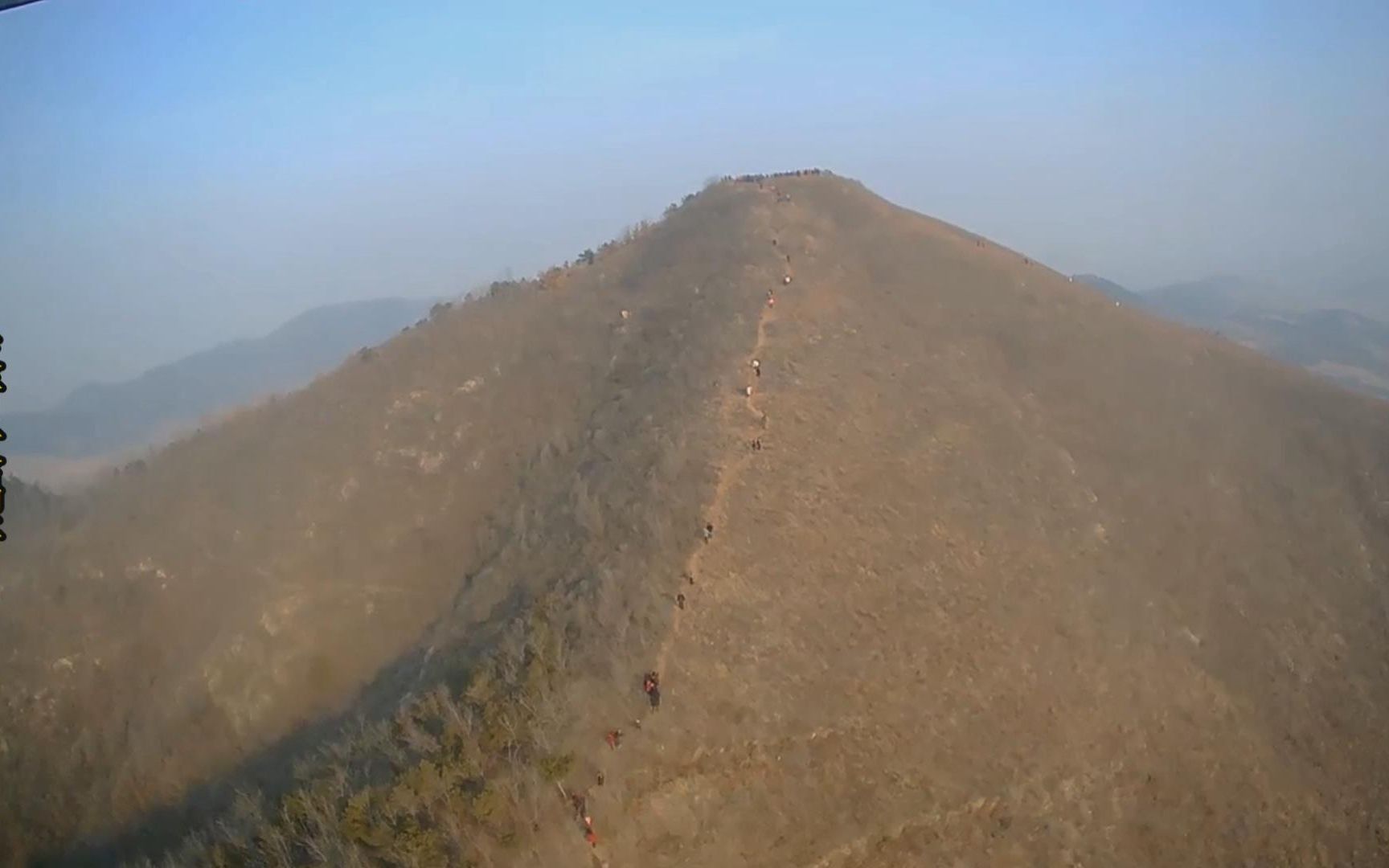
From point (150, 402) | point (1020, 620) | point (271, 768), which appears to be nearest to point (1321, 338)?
point (1020, 620)

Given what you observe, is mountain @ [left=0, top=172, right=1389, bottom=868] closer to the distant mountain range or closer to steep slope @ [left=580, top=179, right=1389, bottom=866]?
steep slope @ [left=580, top=179, right=1389, bottom=866]

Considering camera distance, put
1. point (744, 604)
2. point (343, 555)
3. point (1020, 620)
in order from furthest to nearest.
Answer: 1. point (343, 555)
2. point (1020, 620)
3. point (744, 604)

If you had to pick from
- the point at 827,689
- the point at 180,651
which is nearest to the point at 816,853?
the point at 827,689

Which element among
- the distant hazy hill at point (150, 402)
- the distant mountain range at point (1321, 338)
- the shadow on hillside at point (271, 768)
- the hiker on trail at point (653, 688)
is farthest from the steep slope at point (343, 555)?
the distant mountain range at point (1321, 338)

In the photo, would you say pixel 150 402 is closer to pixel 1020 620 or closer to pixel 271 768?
pixel 271 768

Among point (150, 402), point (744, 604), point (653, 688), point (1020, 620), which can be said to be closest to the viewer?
point (653, 688)

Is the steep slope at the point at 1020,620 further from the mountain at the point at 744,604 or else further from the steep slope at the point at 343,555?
the steep slope at the point at 343,555

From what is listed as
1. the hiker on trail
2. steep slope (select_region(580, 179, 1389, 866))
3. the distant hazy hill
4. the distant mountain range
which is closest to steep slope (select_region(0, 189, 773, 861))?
the hiker on trail

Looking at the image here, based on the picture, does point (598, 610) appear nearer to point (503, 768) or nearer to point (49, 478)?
point (503, 768)
